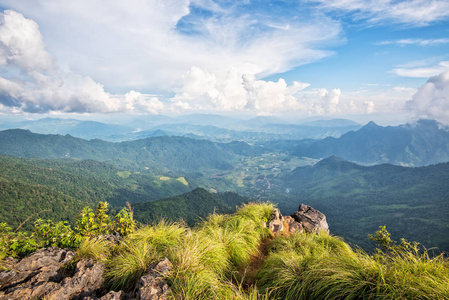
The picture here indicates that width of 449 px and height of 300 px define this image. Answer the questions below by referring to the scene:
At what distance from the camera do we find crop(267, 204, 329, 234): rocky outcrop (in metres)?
11.5

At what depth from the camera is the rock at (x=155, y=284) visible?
3822mm

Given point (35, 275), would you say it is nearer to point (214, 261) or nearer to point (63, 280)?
point (63, 280)

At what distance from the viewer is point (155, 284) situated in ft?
13.5

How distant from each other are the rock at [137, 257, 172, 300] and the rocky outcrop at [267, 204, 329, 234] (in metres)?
7.89

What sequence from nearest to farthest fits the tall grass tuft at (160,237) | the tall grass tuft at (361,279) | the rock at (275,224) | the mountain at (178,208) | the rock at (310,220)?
1. the tall grass tuft at (361,279)
2. the tall grass tuft at (160,237)
3. the rock at (275,224)
4. the rock at (310,220)
5. the mountain at (178,208)

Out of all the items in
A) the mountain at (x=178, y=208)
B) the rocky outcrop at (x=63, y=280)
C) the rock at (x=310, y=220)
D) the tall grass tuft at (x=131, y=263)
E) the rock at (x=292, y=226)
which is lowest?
the mountain at (x=178, y=208)

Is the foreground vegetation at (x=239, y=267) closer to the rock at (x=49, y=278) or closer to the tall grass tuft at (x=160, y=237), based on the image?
the tall grass tuft at (x=160, y=237)

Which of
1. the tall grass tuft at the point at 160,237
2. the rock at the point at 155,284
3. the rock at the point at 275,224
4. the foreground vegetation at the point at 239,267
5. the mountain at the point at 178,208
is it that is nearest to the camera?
the rock at the point at 155,284

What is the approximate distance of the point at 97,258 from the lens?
5211 mm

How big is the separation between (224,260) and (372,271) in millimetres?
3794

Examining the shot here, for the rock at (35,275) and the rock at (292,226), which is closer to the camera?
the rock at (35,275)

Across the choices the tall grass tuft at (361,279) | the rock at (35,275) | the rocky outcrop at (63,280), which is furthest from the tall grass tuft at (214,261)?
the rock at (35,275)

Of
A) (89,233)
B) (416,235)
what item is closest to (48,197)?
(89,233)

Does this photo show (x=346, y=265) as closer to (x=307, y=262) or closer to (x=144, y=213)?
(x=307, y=262)
